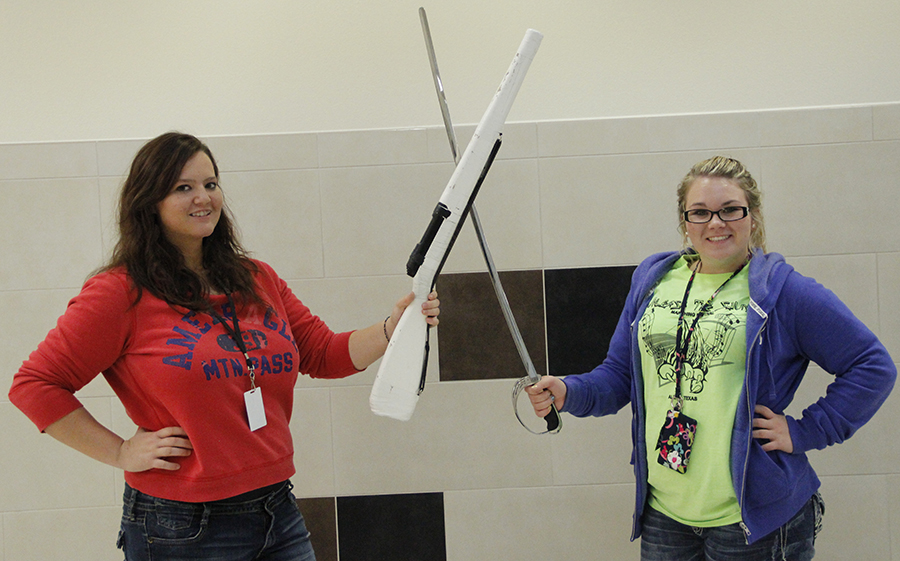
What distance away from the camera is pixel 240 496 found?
4.04 ft

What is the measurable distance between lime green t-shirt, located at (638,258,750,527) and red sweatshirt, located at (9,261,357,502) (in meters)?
0.76

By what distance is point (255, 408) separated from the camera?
1232 mm

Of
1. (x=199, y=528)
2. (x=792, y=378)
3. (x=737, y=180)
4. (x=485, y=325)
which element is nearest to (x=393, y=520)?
(x=485, y=325)

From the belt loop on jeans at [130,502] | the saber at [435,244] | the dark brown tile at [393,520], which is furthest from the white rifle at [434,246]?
the dark brown tile at [393,520]

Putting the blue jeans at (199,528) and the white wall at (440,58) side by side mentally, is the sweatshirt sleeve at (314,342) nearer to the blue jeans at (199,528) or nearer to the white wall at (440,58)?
the blue jeans at (199,528)

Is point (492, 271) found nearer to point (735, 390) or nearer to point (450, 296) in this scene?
point (735, 390)

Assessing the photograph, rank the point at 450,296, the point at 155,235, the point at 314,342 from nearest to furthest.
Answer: the point at 155,235, the point at 314,342, the point at 450,296

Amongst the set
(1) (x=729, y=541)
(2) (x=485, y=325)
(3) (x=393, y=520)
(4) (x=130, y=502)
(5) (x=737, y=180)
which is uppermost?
(5) (x=737, y=180)

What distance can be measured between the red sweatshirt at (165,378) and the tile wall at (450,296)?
78cm

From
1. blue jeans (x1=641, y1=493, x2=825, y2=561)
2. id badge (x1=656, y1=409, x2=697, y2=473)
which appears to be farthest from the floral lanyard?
blue jeans (x1=641, y1=493, x2=825, y2=561)

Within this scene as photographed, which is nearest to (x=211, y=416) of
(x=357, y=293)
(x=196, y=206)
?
(x=196, y=206)

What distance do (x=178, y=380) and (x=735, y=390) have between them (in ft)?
3.40

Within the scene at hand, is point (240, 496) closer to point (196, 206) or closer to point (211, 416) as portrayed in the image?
point (211, 416)

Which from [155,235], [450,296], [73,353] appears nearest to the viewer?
[73,353]
